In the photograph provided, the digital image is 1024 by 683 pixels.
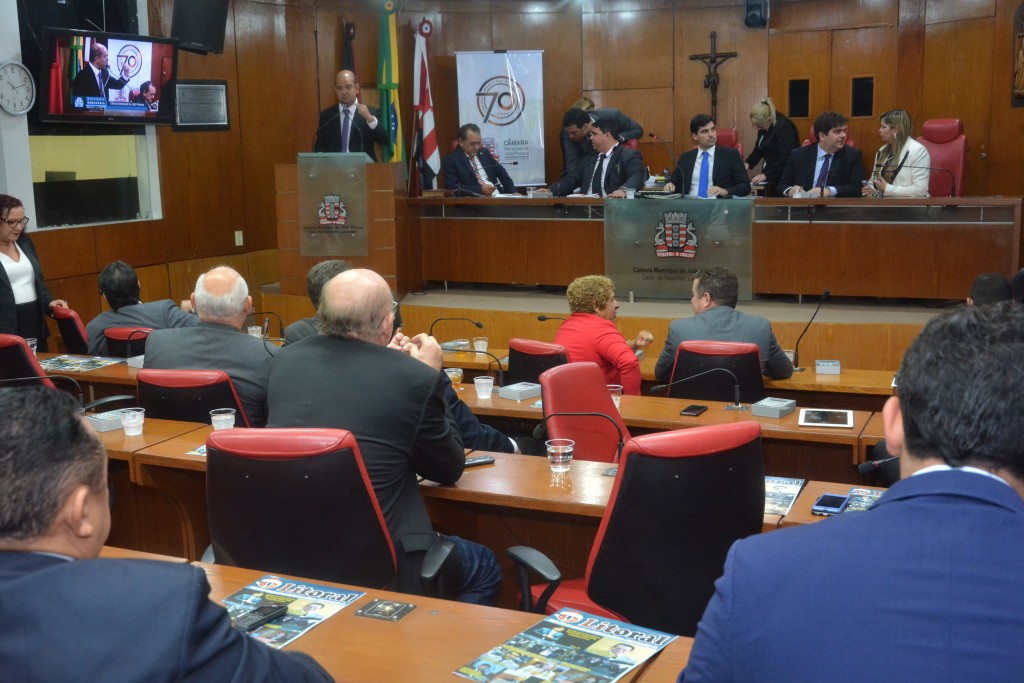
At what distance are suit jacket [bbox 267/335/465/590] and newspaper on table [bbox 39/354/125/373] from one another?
2819 mm

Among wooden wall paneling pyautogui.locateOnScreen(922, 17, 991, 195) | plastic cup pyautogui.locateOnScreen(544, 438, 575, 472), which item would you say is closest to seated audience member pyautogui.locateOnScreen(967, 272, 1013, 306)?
plastic cup pyautogui.locateOnScreen(544, 438, 575, 472)

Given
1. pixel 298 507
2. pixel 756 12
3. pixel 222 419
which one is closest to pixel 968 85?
pixel 756 12

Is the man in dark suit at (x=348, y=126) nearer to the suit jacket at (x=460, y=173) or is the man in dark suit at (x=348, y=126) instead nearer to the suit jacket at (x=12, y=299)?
the suit jacket at (x=460, y=173)

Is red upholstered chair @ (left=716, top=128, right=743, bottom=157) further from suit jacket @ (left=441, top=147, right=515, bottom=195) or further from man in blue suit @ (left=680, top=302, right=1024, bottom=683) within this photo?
man in blue suit @ (left=680, top=302, right=1024, bottom=683)

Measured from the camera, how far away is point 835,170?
7855mm

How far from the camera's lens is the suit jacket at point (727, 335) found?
16.1ft

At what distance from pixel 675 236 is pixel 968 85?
13.0 ft

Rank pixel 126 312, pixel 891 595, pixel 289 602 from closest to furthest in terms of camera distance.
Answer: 1. pixel 891 595
2. pixel 289 602
3. pixel 126 312

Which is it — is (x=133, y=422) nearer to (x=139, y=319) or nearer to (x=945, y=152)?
(x=139, y=319)

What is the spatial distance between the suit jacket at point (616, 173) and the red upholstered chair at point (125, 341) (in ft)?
13.1

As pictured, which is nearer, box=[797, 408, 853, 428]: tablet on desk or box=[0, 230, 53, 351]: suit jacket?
box=[797, 408, 853, 428]: tablet on desk

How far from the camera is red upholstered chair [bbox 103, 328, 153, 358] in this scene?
566cm

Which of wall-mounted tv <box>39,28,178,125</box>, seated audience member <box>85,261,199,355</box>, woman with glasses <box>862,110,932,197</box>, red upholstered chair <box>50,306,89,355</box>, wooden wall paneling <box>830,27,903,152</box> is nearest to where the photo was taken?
seated audience member <box>85,261,199,355</box>

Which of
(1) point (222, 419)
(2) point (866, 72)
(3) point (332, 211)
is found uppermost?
(2) point (866, 72)
